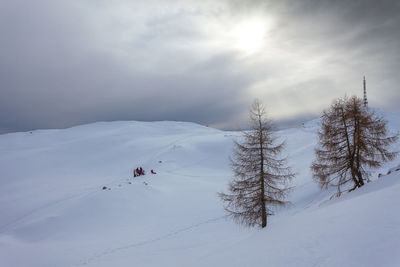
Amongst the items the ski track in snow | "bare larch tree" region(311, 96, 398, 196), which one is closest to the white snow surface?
the ski track in snow

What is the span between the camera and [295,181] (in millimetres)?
27297

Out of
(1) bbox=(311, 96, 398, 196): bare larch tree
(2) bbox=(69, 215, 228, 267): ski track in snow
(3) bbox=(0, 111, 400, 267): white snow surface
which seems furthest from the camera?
(2) bbox=(69, 215, 228, 267): ski track in snow

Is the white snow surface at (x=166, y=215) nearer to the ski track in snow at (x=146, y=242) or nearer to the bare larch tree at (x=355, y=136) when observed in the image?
the ski track in snow at (x=146, y=242)

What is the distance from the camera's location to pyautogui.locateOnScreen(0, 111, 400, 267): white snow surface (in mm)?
6582

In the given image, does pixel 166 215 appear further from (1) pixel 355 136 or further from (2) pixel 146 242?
(1) pixel 355 136

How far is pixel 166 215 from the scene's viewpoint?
69.6ft

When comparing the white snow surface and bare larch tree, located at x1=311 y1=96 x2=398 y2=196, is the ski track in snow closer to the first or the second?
the white snow surface

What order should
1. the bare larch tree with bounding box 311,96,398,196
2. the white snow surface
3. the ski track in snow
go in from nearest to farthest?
1. the white snow surface
2. the bare larch tree with bounding box 311,96,398,196
3. the ski track in snow

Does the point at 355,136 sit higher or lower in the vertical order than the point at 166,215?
higher

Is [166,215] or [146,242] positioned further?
[166,215]

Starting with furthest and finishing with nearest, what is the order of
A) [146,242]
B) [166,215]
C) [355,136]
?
[166,215] < [146,242] < [355,136]

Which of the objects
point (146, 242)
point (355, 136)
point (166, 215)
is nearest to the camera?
point (355, 136)

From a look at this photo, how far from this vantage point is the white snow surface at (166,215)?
6.58 metres

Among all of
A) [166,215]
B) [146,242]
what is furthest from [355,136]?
[166,215]
